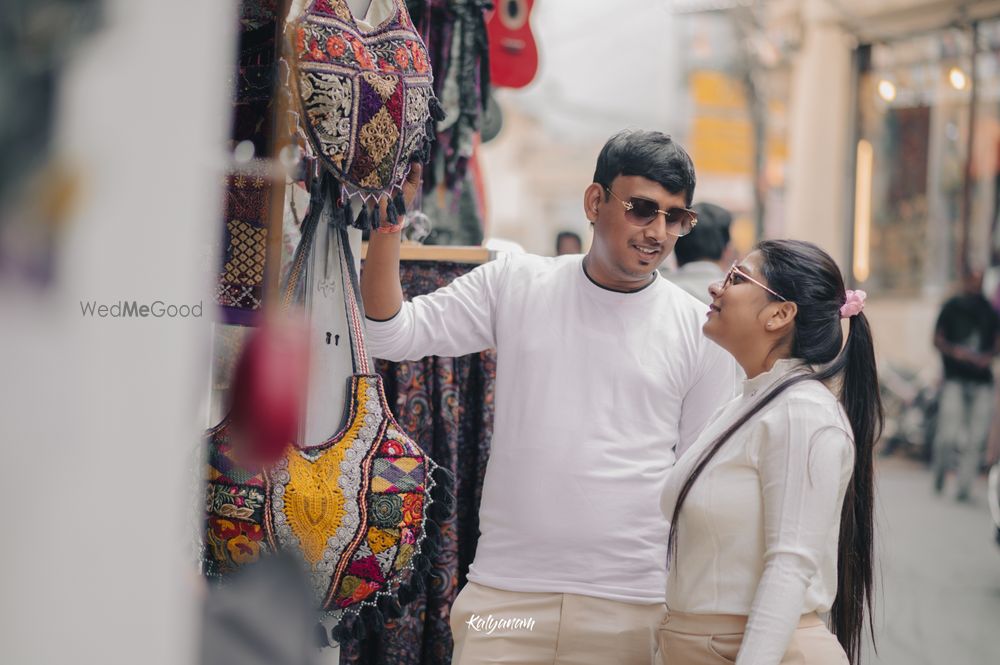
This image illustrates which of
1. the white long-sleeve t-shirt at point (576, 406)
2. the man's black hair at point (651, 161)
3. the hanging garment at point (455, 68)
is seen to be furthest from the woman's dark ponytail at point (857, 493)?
the hanging garment at point (455, 68)

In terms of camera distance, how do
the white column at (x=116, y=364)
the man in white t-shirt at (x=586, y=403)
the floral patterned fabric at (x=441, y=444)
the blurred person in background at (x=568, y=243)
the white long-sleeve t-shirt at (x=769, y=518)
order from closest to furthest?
the white column at (x=116, y=364), the white long-sleeve t-shirt at (x=769, y=518), the man in white t-shirt at (x=586, y=403), the floral patterned fabric at (x=441, y=444), the blurred person in background at (x=568, y=243)

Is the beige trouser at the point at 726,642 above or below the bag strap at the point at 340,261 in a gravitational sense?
below

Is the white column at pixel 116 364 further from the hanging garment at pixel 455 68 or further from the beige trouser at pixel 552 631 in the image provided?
the hanging garment at pixel 455 68

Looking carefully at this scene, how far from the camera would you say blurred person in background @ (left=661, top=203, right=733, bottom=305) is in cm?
407

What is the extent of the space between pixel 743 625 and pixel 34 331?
1.60 metres

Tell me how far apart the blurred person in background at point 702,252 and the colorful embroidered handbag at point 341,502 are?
2086mm

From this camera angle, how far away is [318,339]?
220cm

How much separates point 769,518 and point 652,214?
79 centimetres

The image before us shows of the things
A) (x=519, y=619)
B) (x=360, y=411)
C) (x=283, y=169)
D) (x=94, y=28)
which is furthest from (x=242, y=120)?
(x=94, y=28)

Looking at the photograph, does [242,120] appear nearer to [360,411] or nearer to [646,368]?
[360,411]

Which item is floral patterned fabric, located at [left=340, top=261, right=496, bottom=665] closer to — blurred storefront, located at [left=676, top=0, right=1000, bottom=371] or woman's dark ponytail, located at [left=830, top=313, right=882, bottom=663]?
woman's dark ponytail, located at [left=830, top=313, right=882, bottom=663]

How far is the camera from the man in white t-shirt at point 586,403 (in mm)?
2475

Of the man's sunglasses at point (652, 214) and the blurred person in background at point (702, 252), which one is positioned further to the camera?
the blurred person in background at point (702, 252)

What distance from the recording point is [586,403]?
8.41 ft
